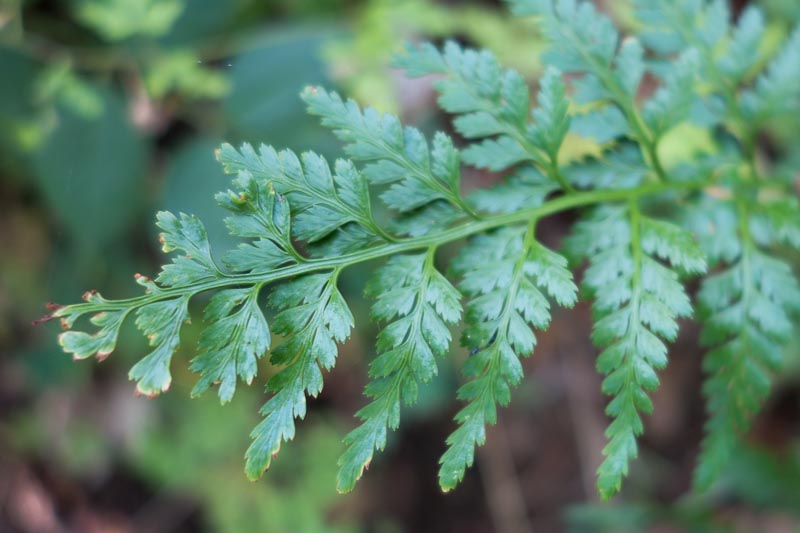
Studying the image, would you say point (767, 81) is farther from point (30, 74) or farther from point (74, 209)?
point (30, 74)

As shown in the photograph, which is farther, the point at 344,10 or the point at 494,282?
the point at 344,10

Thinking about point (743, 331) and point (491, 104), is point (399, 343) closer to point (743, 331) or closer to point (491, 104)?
point (491, 104)

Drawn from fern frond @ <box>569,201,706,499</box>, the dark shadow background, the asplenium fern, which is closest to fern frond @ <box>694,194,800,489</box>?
the asplenium fern

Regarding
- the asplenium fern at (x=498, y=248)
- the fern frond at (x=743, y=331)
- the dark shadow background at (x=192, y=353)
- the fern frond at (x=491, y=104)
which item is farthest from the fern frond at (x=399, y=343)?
the dark shadow background at (x=192, y=353)

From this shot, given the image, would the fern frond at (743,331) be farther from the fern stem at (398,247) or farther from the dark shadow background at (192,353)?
the dark shadow background at (192,353)

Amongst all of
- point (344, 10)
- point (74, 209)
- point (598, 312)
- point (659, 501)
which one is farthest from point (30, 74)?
point (659, 501)

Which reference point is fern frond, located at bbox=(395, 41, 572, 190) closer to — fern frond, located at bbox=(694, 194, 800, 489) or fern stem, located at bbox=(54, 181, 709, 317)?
fern stem, located at bbox=(54, 181, 709, 317)

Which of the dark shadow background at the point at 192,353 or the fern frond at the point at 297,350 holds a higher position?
the fern frond at the point at 297,350
